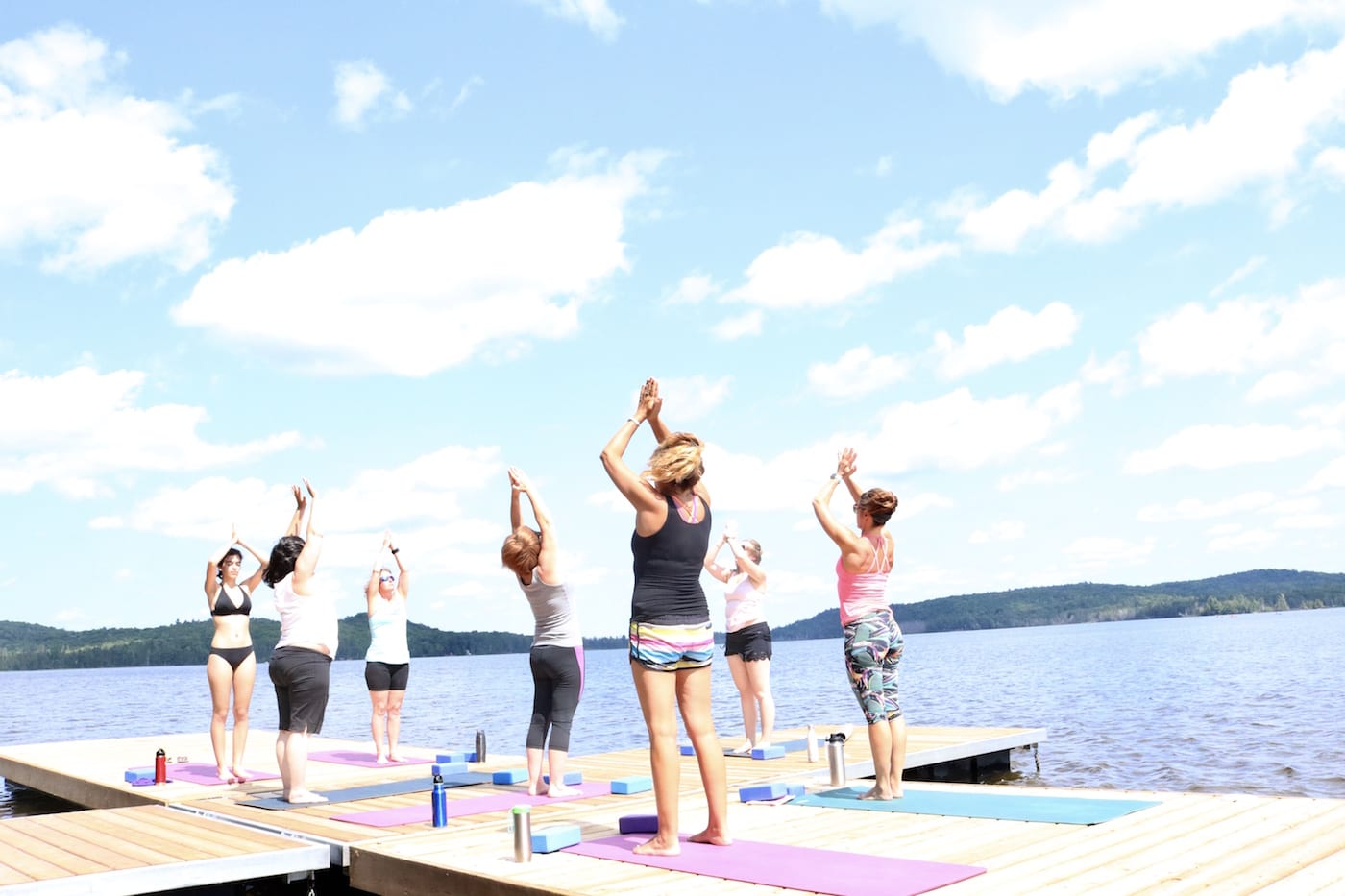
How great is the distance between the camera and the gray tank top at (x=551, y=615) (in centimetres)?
838

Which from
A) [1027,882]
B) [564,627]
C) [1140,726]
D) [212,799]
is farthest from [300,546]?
[1140,726]

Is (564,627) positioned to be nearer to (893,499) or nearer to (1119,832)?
(893,499)

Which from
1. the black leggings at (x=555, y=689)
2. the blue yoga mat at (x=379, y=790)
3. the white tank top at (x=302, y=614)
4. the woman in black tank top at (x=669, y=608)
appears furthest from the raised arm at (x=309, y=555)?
the woman in black tank top at (x=669, y=608)

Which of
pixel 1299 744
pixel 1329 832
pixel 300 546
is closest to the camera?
pixel 1329 832

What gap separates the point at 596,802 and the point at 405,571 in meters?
3.88

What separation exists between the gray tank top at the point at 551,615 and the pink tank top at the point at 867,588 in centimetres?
214

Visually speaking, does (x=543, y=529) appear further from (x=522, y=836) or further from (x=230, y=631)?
(x=230, y=631)

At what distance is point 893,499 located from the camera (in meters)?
7.59

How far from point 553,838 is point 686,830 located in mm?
952

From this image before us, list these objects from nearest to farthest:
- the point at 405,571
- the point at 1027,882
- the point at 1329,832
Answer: the point at 1027,882 < the point at 1329,832 < the point at 405,571

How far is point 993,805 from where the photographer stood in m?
7.50

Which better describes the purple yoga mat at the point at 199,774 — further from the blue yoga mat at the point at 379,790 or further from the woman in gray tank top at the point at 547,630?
the woman in gray tank top at the point at 547,630

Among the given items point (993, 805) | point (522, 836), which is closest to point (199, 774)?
point (522, 836)

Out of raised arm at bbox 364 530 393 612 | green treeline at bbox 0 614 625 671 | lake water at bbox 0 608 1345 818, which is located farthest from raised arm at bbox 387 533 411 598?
green treeline at bbox 0 614 625 671
